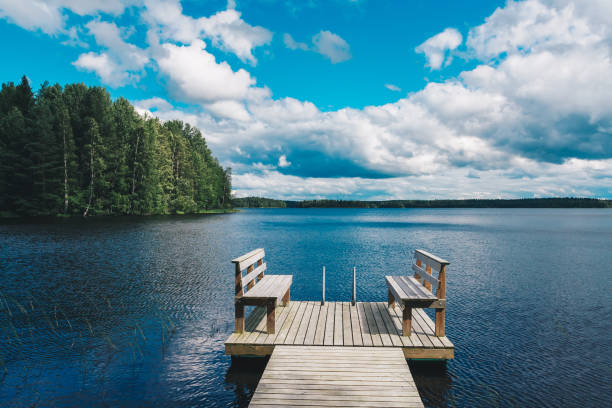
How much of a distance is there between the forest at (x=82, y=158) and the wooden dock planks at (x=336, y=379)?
58.1 meters

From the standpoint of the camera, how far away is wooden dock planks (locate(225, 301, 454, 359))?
7.21 meters

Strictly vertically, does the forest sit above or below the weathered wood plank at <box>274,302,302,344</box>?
above

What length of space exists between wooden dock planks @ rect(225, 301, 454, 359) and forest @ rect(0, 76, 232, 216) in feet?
184

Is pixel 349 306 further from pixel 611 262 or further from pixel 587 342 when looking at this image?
pixel 611 262

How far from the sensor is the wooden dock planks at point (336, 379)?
530 centimetres

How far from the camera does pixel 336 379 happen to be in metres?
5.93

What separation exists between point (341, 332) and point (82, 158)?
201 ft

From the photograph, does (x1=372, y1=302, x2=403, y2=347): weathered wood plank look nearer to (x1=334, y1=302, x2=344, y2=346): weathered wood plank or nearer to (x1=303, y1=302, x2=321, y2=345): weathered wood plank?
(x1=334, y1=302, x2=344, y2=346): weathered wood plank

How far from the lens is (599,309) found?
1357cm

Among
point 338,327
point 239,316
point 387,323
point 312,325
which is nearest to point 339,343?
point 338,327

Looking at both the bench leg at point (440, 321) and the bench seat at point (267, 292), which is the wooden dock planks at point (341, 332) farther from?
the bench seat at point (267, 292)

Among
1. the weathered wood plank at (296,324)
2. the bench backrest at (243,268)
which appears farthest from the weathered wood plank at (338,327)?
the bench backrest at (243,268)

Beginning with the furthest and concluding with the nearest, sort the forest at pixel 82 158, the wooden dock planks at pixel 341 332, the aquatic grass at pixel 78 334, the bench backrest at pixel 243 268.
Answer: the forest at pixel 82 158 < the aquatic grass at pixel 78 334 < the bench backrest at pixel 243 268 < the wooden dock planks at pixel 341 332

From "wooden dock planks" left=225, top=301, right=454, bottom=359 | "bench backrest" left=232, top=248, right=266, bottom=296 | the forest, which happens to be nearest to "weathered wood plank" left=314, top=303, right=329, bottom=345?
"wooden dock planks" left=225, top=301, right=454, bottom=359
